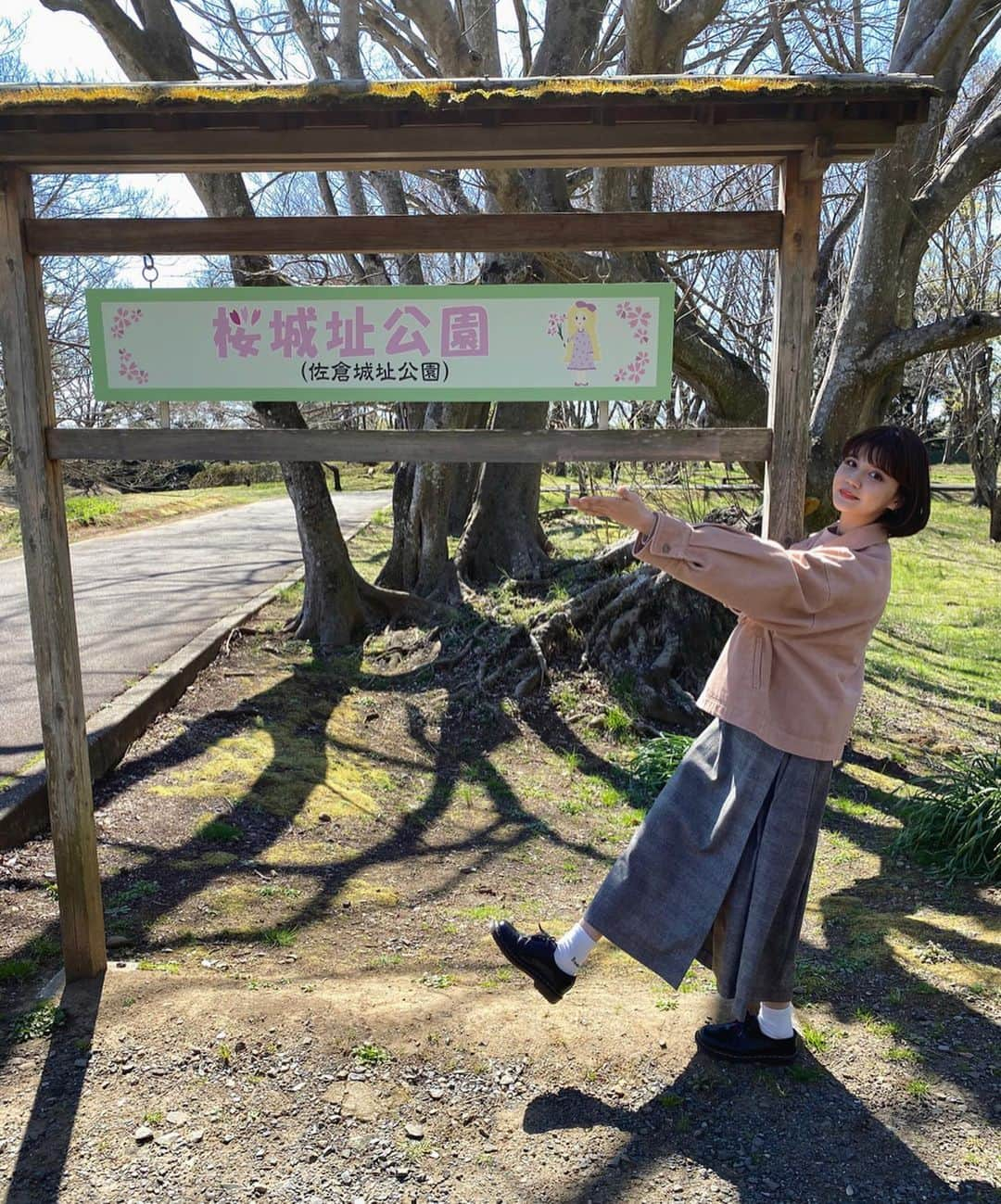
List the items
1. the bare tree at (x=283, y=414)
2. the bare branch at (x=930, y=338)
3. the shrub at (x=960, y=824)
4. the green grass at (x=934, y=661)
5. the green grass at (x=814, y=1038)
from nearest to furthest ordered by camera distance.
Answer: the green grass at (x=814, y=1038) → the shrub at (x=960, y=824) → the bare branch at (x=930, y=338) → the bare tree at (x=283, y=414) → the green grass at (x=934, y=661)

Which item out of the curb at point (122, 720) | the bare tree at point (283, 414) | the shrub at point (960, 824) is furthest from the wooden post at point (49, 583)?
the shrub at point (960, 824)

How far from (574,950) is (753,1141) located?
700 millimetres

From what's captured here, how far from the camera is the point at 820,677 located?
2.52m

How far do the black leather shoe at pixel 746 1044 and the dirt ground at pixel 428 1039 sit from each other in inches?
1.7

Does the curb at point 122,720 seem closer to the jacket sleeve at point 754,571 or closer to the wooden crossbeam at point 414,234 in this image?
the wooden crossbeam at point 414,234

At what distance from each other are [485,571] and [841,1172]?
28.0ft

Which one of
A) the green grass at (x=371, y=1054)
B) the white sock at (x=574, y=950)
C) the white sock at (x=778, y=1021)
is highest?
the white sock at (x=574, y=950)

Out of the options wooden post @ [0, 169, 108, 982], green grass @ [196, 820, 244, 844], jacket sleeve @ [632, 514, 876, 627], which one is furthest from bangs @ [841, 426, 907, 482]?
green grass @ [196, 820, 244, 844]

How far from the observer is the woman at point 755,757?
2365mm

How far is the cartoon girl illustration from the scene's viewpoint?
2.89m

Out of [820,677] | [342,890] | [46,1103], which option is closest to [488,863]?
[342,890]

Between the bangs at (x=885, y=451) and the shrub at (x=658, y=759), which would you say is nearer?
the bangs at (x=885, y=451)

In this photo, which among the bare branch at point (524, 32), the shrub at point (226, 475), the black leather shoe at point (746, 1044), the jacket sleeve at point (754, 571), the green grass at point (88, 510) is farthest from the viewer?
the shrub at point (226, 475)

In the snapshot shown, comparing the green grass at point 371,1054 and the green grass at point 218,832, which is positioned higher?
the green grass at point 371,1054
